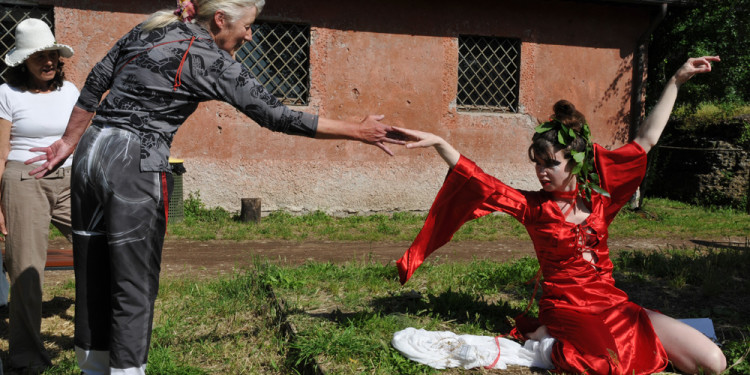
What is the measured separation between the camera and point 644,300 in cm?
452

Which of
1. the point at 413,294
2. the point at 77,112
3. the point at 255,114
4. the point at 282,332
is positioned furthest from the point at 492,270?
the point at 77,112

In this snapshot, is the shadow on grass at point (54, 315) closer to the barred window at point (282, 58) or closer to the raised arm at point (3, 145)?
the raised arm at point (3, 145)

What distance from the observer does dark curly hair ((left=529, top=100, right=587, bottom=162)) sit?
321 centimetres

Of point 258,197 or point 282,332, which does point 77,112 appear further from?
point 258,197

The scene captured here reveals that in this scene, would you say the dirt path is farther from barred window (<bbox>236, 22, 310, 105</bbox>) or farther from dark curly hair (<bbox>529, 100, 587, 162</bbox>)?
dark curly hair (<bbox>529, 100, 587, 162</bbox>)

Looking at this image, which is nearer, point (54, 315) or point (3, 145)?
point (3, 145)

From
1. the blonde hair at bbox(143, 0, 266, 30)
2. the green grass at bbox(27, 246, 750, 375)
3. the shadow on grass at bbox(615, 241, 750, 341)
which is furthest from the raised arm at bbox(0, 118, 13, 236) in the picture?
the shadow on grass at bbox(615, 241, 750, 341)

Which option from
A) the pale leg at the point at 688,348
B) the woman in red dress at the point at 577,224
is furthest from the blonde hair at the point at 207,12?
the pale leg at the point at 688,348

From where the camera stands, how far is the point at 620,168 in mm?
3361

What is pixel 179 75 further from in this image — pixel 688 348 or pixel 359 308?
pixel 688 348

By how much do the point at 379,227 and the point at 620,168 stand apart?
567cm

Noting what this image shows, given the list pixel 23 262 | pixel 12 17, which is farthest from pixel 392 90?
pixel 23 262

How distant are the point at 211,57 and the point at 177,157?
6917mm

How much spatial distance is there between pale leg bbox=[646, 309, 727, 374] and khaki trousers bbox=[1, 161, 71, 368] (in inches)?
139
